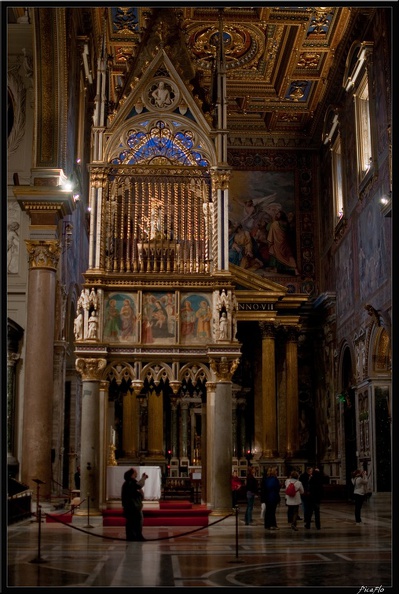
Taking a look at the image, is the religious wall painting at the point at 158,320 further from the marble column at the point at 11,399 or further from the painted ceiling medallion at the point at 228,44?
the painted ceiling medallion at the point at 228,44

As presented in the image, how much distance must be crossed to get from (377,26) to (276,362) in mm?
13931

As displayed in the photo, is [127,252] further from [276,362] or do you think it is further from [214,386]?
[276,362]

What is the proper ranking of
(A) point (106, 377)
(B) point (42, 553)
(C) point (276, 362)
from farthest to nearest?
(C) point (276, 362) → (A) point (106, 377) → (B) point (42, 553)

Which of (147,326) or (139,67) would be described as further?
(139,67)

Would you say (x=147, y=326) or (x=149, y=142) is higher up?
(x=149, y=142)

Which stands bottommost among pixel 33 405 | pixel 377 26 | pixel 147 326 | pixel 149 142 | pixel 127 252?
pixel 33 405

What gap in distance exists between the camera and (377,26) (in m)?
25.1

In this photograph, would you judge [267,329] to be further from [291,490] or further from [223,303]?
[291,490]

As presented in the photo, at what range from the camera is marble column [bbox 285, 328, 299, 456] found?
3200 cm

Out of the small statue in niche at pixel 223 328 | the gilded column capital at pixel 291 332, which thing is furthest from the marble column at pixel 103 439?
the gilded column capital at pixel 291 332

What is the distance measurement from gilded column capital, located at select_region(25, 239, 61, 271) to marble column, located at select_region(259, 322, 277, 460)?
1359 cm

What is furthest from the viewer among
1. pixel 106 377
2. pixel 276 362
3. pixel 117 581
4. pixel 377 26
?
pixel 276 362

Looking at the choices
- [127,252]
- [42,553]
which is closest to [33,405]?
[127,252]

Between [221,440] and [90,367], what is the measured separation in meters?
3.02
